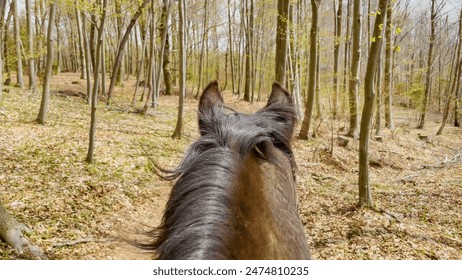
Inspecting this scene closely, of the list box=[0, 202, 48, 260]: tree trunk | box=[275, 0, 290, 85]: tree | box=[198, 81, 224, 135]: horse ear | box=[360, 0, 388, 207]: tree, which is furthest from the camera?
box=[275, 0, 290, 85]: tree

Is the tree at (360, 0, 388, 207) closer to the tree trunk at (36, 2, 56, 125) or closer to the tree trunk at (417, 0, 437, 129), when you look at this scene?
the tree trunk at (36, 2, 56, 125)

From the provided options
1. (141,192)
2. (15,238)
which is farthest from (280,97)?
(141,192)

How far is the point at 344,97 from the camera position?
1585 centimetres

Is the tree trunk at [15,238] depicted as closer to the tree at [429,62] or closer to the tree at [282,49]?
the tree at [282,49]

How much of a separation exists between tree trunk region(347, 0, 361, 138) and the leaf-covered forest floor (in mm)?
2005

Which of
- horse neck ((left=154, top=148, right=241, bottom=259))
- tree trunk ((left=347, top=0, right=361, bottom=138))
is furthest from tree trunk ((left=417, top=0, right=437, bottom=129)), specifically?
horse neck ((left=154, top=148, right=241, bottom=259))

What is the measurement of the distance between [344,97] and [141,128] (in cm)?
950

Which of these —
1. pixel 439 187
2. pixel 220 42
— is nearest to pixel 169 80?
pixel 220 42

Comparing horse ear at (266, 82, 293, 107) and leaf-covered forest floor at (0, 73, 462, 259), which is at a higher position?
horse ear at (266, 82, 293, 107)

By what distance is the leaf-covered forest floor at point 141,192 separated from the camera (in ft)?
18.1

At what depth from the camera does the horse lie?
128 cm

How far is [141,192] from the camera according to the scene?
743 cm

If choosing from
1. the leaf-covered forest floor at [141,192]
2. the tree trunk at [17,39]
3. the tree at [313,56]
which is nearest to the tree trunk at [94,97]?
the leaf-covered forest floor at [141,192]

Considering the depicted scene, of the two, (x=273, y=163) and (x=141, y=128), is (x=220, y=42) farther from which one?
(x=273, y=163)
